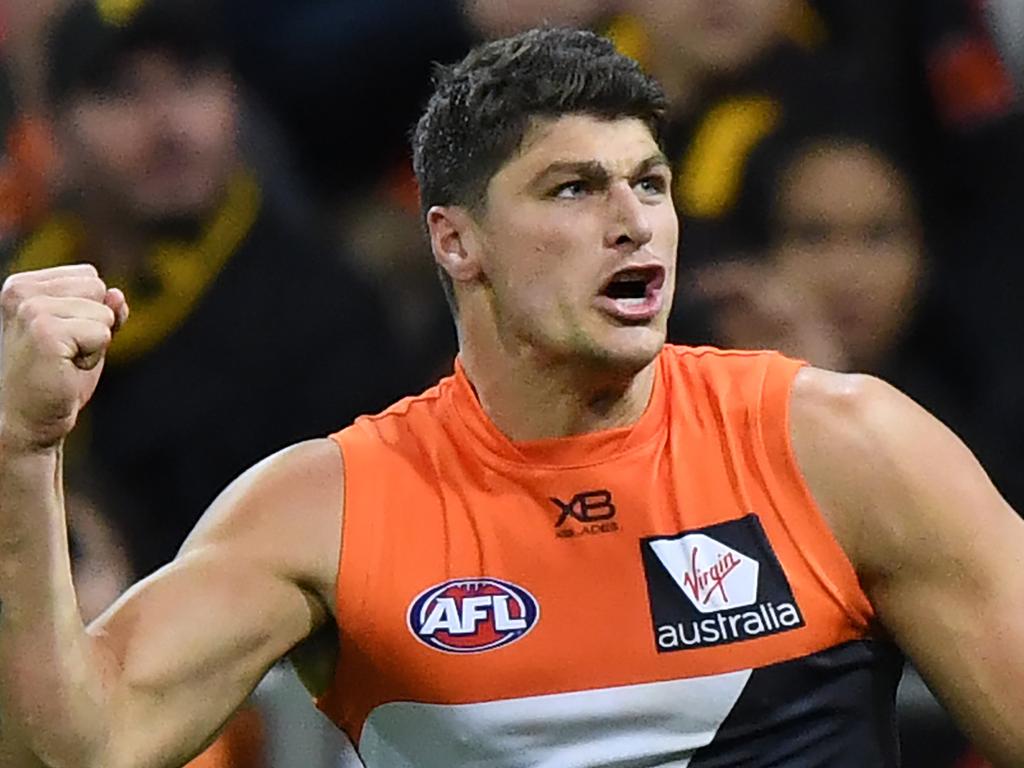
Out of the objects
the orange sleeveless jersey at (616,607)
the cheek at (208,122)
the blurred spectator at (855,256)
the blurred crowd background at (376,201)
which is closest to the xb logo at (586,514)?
the orange sleeveless jersey at (616,607)

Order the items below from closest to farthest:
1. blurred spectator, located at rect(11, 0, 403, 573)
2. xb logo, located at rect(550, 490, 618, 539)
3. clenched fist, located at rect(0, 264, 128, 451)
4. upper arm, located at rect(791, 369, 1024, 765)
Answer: clenched fist, located at rect(0, 264, 128, 451) → upper arm, located at rect(791, 369, 1024, 765) → xb logo, located at rect(550, 490, 618, 539) → blurred spectator, located at rect(11, 0, 403, 573)

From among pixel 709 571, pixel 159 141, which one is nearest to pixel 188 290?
pixel 159 141

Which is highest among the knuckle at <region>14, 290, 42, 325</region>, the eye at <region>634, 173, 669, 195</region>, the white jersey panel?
the eye at <region>634, 173, 669, 195</region>

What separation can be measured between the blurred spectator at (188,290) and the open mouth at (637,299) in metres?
0.83

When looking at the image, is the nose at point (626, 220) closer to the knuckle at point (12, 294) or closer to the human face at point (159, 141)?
the knuckle at point (12, 294)

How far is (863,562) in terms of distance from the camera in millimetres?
2168

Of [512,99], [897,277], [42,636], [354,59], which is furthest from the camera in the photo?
[354,59]

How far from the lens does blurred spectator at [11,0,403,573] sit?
2955mm

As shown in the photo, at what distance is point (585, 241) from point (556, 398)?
0.19 meters

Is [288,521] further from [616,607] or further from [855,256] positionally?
[855,256]

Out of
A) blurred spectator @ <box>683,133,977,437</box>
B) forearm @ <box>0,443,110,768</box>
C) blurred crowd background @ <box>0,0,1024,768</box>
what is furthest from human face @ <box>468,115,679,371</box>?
blurred spectator @ <box>683,133,977,437</box>

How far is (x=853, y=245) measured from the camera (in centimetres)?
311

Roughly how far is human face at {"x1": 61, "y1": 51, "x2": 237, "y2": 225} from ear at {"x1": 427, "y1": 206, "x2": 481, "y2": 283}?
0.70 metres

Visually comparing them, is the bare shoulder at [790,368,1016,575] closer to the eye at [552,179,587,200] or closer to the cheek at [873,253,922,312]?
the eye at [552,179,587,200]
